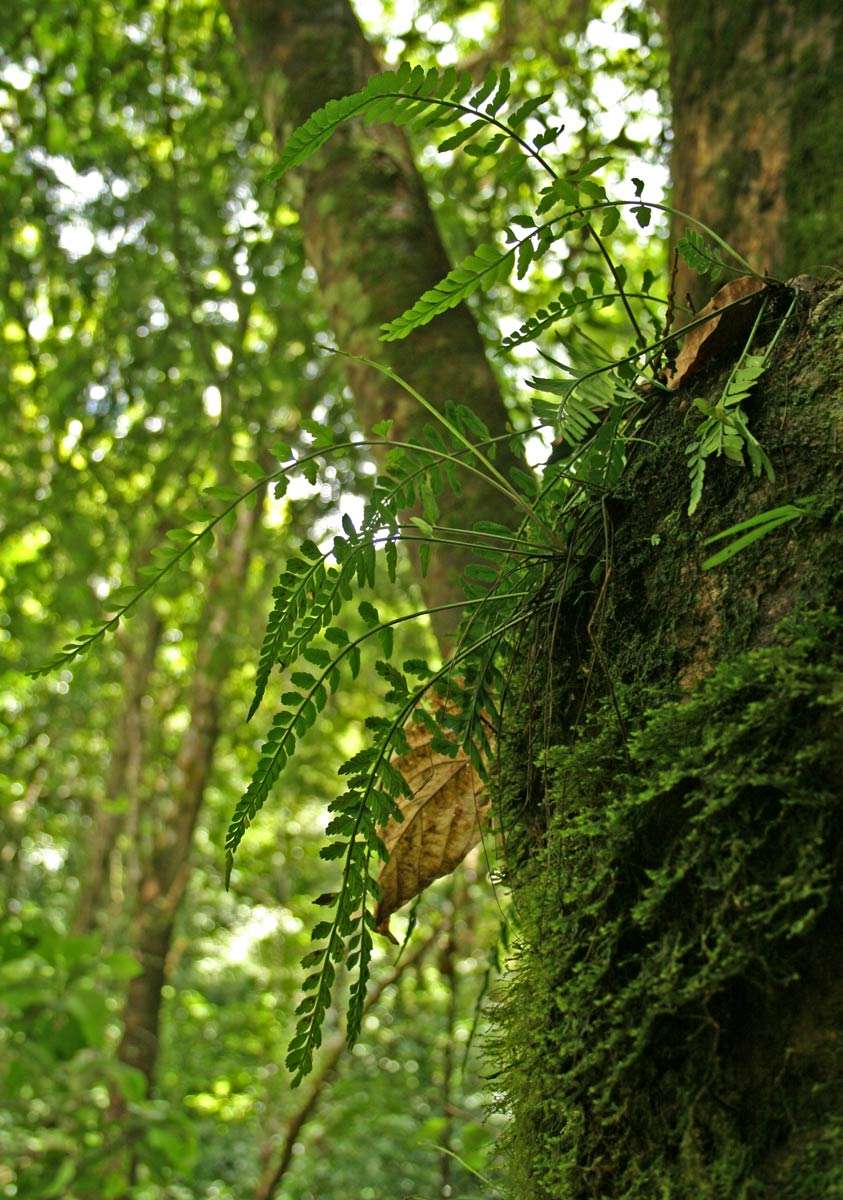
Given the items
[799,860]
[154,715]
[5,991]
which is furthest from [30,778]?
[799,860]

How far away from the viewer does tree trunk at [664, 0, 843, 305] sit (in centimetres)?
184

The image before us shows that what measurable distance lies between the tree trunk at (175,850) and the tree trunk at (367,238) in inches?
141

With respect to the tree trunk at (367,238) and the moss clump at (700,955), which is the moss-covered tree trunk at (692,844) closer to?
the moss clump at (700,955)

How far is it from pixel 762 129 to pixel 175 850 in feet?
16.4

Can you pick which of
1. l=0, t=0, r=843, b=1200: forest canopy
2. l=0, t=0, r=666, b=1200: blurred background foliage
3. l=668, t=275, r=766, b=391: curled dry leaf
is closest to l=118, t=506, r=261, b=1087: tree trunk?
l=0, t=0, r=666, b=1200: blurred background foliage

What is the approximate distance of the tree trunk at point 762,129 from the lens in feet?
6.04

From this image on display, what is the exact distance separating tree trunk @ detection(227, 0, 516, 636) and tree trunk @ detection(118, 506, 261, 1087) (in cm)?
358

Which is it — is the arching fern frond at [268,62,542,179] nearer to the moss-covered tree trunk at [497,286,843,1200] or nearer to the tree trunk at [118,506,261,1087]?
the moss-covered tree trunk at [497,286,843,1200]

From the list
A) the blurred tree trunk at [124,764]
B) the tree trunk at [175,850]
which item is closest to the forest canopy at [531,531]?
the tree trunk at [175,850]

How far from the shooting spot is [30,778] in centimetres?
898

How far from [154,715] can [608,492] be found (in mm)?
8595

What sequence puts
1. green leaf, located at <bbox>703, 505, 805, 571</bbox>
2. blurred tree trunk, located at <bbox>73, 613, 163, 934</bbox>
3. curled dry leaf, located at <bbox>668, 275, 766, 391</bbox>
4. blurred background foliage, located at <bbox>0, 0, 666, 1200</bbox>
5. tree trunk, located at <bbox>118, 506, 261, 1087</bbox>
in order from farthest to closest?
blurred tree trunk, located at <bbox>73, 613, 163, 934</bbox> → tree trunk, located at <bbox>118, 506, 261, 1087</bbox> → blurred background foliage, located at <bbox>0, 0, 666, 1200</bbox> → curled dry leaf, located at <bbox>668, 275, 766, 391</bbox> → green leaf, located at <bbox>703, 505, 805, 571</bbox>

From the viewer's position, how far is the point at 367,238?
2.01 meters

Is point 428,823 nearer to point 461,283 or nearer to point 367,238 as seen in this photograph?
point 461,283
